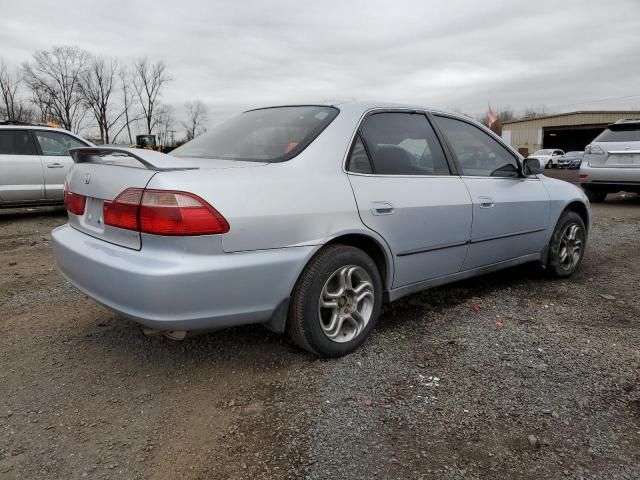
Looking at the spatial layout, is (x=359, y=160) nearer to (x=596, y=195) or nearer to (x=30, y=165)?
(x=30, y=165)

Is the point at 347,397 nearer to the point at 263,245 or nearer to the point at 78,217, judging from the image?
the point at 263,245

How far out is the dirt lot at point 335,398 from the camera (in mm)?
1959

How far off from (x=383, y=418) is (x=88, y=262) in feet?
5.34

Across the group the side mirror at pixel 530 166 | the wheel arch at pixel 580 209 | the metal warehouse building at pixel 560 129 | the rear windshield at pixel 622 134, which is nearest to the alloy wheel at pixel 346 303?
the side mirror at pixel 530 166

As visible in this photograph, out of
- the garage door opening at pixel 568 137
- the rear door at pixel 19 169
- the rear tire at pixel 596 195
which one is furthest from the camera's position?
the garage door opening at pixel 568 137

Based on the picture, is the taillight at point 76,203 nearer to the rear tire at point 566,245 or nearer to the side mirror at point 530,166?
the side mirror at point 530,166

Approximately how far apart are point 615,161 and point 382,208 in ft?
27.7

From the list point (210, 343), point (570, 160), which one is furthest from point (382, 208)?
point (570, 160)

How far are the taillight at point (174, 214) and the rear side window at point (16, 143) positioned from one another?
7108 mm

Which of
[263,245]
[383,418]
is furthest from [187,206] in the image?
[383,418]

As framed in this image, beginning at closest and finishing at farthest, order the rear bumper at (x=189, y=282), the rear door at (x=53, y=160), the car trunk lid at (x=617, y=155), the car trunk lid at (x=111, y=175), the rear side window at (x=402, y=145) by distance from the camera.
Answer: the rear bumper at (x=189, y=282)
the car trunk lid at (x=111, y=175)
the rear side window at (x=402, y=145)
the rear door at (x=53, y=160)
the car trunk lid at (x=617, y=155)

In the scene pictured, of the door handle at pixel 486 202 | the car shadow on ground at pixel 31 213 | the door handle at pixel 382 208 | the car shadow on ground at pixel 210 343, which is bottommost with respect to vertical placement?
the car shadow on ground at pixel 210 343

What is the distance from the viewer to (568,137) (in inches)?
2003

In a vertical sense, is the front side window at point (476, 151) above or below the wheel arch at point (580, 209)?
above
